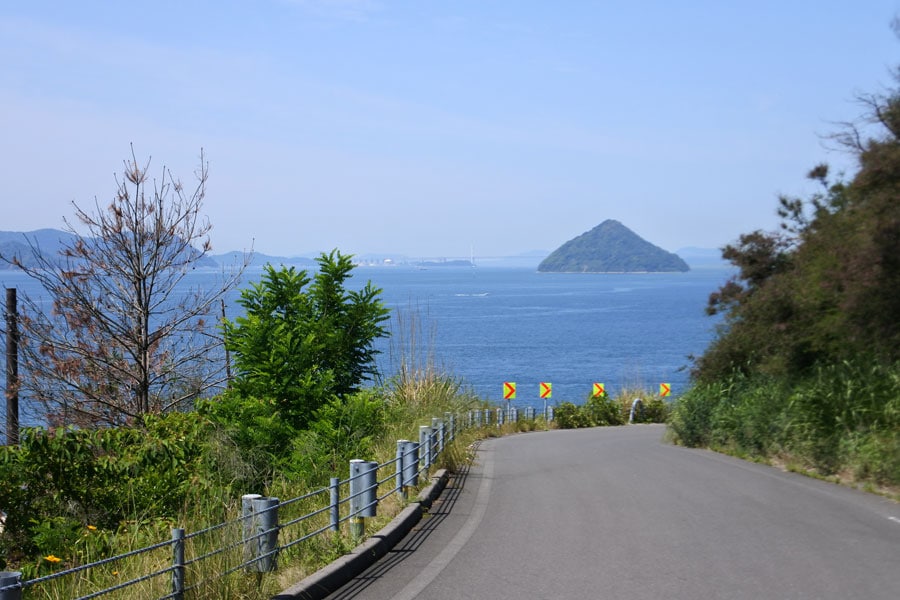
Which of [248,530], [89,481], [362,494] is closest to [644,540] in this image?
[362,494]

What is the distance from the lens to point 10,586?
4785 mm

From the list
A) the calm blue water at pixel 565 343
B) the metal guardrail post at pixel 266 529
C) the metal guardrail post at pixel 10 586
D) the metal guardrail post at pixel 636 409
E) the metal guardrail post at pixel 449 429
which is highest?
the metal guardrail post at pixel 10 586

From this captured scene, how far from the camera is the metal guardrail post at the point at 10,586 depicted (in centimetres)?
476

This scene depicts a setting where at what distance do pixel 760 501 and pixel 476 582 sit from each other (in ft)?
19.7

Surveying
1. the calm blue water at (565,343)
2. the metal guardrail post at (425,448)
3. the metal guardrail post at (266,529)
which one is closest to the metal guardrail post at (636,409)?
the calm blue water at (565,343)

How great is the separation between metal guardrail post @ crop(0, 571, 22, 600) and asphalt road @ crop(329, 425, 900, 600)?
295cm

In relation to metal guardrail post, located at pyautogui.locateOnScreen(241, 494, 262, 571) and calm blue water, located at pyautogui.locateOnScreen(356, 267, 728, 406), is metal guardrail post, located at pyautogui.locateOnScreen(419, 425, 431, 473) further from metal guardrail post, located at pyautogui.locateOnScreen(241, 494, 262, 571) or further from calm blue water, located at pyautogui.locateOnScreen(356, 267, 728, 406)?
calm blue water, located at pyautogui.locateOnScreen(356, 267, 728, 406)

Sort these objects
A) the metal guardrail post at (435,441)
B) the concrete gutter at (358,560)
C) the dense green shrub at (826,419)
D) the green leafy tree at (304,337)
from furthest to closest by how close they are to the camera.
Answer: the green leafy tree at (304,337) → the metal guardrail post at (435,441) → the dense green shrub at (826,419) → the concrete gutter at (358,560)

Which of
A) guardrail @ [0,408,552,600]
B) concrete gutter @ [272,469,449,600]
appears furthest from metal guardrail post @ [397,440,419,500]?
concrete gutter @ [272,469,449,600]

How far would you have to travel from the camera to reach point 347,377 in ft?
60.2

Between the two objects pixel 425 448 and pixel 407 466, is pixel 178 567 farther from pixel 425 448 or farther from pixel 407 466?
pixel 425 448

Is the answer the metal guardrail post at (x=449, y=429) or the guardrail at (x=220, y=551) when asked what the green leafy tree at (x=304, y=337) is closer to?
the metal guardrail post at (x=449, y=429)

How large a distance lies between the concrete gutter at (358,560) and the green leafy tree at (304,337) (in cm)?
591

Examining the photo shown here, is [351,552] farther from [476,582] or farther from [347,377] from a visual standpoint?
[347,377]
